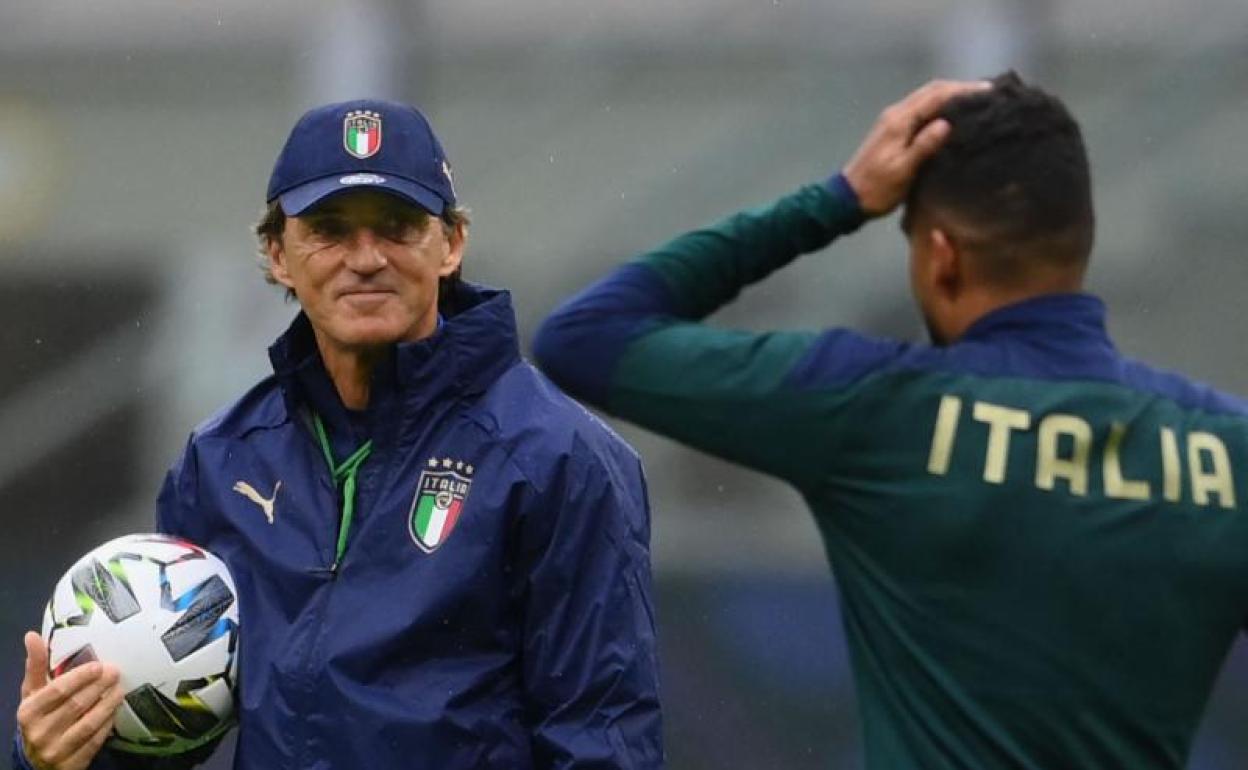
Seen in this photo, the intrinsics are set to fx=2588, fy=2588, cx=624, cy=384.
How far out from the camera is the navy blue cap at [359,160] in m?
3.35

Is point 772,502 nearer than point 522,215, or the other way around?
point 772,502

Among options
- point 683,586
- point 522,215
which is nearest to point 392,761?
point 683,586

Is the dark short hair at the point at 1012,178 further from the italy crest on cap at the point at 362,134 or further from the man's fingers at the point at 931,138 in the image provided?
the italy crest on cap at the point at 362,134

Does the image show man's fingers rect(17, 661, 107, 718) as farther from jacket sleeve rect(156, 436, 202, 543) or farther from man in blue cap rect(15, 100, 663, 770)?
jacket sleeve rect(156, 436, 202, 543)

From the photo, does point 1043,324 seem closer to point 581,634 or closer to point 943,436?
point 943,436

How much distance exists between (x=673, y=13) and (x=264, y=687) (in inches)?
162

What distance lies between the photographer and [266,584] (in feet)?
10.9

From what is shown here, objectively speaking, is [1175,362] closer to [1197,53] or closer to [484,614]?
[1197,53]

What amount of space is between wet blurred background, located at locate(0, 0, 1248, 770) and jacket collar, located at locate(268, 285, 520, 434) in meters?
2.97

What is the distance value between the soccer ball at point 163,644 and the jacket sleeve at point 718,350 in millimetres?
1001

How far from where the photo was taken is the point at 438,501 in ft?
10.7

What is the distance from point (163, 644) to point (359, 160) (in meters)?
0.67

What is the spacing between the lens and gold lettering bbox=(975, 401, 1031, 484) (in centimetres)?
230

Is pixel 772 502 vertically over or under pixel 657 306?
under
